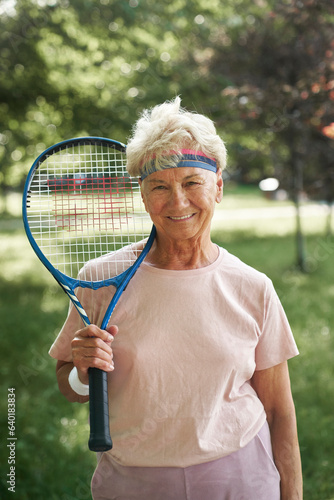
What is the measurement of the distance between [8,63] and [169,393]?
6.75 m

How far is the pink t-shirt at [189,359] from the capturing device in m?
1.72

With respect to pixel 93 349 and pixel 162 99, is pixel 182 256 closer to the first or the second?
pixel 93 349

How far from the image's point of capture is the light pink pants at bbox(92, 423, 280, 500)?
1.71m

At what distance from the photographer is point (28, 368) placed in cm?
568

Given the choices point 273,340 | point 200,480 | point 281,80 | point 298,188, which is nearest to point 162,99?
point 281,80

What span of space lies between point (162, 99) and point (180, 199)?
5745 millimetres

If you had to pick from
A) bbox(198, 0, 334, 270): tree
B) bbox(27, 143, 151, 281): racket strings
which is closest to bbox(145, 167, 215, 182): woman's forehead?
bbox(27, 143, 151, 281): racket strings

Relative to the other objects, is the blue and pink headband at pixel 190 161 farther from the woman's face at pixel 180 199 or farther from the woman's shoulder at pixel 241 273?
the woman's shoulder at pixel 241 273

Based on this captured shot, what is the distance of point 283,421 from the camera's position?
1907 mm

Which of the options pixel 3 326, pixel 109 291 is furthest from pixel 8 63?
pixel 109 291

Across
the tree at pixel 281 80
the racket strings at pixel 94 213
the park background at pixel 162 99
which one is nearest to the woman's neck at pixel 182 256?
the racket strings at pixel 94 213

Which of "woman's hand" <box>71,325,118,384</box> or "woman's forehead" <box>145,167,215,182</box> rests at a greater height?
"woman's forehead" <box>145,167,215,182</box>

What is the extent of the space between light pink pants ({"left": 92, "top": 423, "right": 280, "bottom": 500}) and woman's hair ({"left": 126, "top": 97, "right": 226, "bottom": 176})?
100cm

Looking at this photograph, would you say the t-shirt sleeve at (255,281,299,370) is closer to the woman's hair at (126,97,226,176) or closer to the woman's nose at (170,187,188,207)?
the woman's nose at (170,187,188,207)
